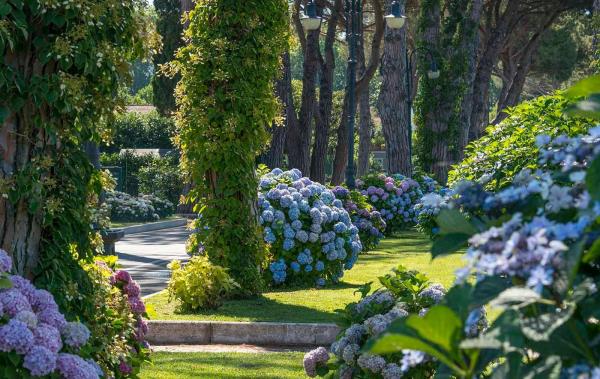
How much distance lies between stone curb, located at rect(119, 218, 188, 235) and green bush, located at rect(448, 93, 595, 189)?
19242 mm

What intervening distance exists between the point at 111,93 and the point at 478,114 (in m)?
35.5

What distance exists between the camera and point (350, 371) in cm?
603

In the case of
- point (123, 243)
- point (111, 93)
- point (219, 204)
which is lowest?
point (123, 243)

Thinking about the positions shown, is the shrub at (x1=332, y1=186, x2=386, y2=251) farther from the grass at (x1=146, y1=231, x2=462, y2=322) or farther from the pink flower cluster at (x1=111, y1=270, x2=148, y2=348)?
the pink flower cluster at (x1=111, y1=270, x2=148, y2=348)

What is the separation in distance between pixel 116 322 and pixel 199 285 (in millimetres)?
4473

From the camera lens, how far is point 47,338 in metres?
5.02

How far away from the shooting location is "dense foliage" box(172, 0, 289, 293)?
11.6 metres

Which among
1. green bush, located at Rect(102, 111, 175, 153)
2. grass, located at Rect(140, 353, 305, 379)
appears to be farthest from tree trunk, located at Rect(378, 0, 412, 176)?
grass, located at Rect(140, 353, 305, 379)

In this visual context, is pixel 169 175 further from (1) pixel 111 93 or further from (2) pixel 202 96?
(1) pixel 111 93

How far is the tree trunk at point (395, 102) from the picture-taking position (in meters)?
29.5

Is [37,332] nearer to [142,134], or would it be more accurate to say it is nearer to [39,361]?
[39,361]

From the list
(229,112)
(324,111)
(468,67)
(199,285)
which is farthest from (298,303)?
(468,67)

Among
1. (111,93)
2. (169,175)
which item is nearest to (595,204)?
(111,93)

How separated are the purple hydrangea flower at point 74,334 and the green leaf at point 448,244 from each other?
131 inches
